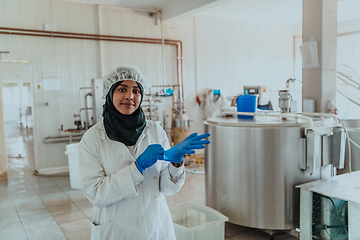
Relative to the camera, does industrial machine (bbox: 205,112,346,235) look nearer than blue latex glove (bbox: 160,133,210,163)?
No

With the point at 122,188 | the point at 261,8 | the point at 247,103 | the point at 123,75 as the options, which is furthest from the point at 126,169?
the point at 261,8

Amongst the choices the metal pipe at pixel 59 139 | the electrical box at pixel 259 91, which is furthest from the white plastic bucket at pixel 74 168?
the electrical box at pixel 259 91

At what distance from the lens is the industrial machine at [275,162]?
253cm

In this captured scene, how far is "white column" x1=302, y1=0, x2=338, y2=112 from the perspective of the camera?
339cm

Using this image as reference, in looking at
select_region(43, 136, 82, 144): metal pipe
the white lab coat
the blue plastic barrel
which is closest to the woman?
the white lab coat

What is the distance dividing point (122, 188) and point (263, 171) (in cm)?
162

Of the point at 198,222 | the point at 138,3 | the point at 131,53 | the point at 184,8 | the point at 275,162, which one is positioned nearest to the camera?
the point at 275,162

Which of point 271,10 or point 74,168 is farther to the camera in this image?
A: point 271,10

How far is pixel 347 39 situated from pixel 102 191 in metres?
8.15

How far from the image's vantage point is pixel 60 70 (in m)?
5.17

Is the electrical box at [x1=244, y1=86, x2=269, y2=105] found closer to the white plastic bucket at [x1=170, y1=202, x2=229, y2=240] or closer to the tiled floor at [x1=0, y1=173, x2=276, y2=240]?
the tiled floor at [x1=0, y1=173, x2=276, y2=240]

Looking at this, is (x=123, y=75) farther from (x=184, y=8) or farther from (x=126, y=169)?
(x=184, y=8)

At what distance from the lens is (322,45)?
3.40 m

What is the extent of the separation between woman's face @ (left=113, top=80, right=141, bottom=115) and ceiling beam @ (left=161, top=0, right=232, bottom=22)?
3.81 m
